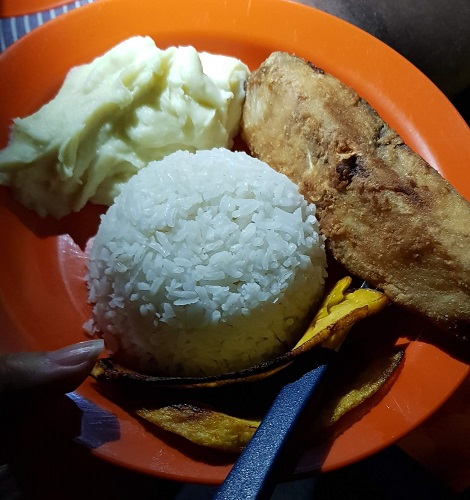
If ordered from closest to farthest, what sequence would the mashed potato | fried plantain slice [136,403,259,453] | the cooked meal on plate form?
fried plantain slice [136,403,259,453]
the cooked meal on plate
the mashed potato

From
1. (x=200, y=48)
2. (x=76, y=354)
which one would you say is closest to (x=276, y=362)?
(x=76, y=354)

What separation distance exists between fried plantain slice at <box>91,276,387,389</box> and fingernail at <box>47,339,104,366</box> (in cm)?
13

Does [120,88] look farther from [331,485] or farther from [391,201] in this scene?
[331,485]

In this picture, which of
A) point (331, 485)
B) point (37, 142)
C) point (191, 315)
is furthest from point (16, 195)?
point (331, 485)

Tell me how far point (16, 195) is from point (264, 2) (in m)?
0.99

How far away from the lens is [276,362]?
1114mm

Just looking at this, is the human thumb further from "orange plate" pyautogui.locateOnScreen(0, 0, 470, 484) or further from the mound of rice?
the mound of rice

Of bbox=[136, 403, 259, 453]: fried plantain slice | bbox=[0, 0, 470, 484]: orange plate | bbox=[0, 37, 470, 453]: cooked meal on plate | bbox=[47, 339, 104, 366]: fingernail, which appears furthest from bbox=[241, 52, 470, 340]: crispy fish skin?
bbox=[47, 339, 104, 366]: fingernail

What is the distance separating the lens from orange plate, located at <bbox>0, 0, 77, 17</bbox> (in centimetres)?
175

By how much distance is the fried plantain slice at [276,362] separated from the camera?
3.66 ft

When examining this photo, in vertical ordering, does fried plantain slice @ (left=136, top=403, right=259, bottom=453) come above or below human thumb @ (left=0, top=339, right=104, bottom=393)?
below

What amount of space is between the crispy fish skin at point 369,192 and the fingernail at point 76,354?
67 cm

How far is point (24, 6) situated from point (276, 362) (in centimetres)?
148

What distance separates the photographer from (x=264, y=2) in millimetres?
1695
